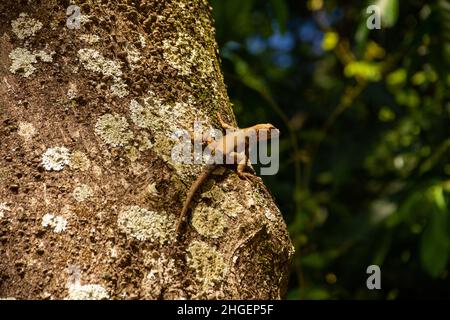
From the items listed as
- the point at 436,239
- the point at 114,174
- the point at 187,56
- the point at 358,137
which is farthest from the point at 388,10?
the point at 114,174

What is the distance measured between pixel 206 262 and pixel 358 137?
4301mm

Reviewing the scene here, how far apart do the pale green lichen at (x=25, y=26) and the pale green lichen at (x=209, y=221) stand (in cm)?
73

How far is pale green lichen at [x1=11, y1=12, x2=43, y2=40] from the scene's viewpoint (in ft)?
6.33

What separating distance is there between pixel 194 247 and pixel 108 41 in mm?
670

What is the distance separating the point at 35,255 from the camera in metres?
1.59

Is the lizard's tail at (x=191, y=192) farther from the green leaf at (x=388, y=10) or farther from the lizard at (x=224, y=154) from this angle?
the green leaf at (x=388, y=10)

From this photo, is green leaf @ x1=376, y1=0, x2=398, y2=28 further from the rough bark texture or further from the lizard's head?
the rough bark texture

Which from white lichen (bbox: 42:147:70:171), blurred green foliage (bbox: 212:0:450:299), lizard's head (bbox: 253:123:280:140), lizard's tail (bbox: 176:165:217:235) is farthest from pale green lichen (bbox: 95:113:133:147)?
blurred green foliage (bbox: 212:0:450:299)

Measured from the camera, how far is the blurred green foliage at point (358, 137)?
3.98 meters

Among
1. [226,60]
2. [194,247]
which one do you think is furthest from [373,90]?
[194,247]

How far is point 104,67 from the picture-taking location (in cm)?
187

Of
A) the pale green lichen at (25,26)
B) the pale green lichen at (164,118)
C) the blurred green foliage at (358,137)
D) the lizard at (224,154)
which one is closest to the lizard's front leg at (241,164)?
the lizard at (224,154)
